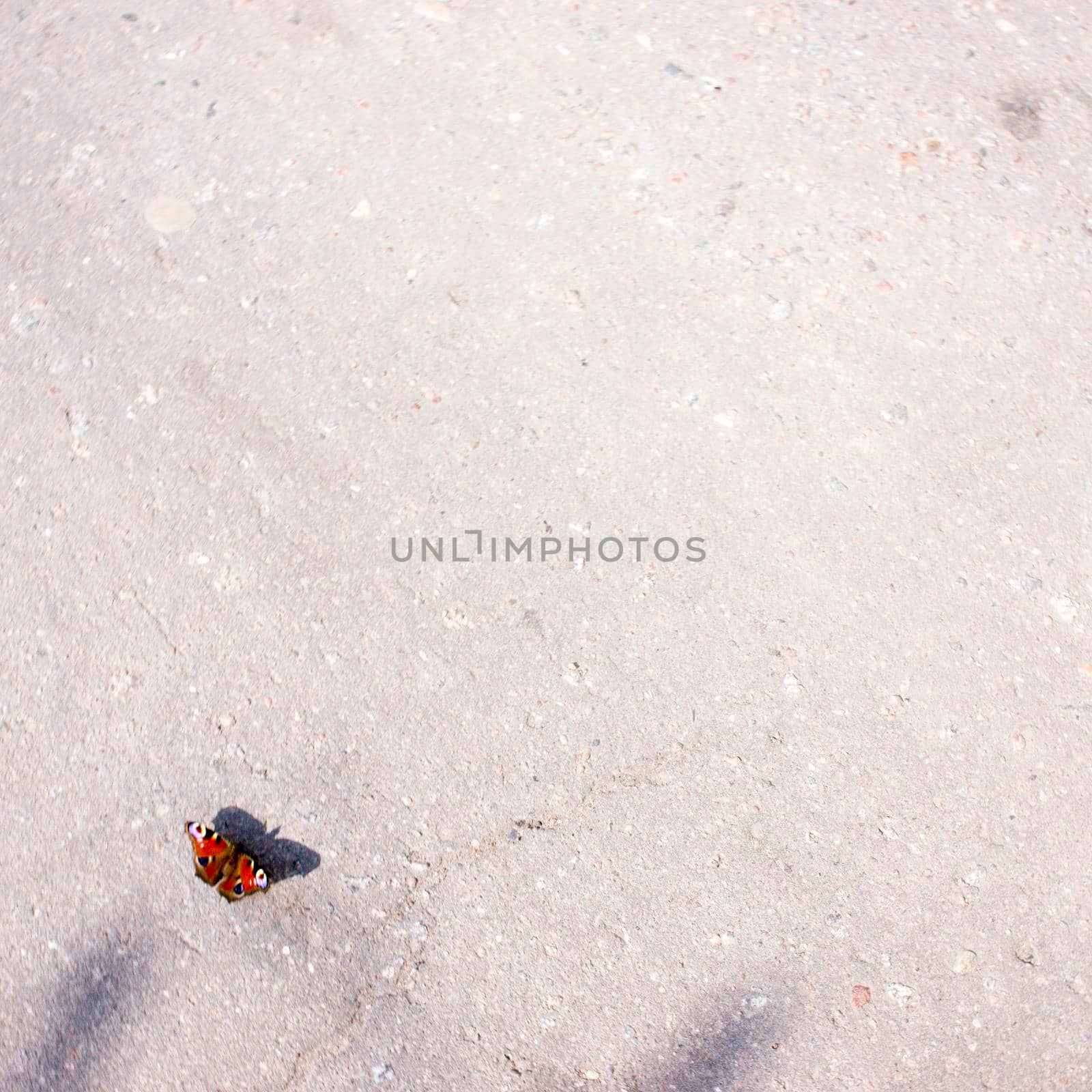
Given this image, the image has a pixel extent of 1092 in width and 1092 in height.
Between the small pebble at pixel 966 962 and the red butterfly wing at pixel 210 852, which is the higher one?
the red butterfly wing at pixel 210 852

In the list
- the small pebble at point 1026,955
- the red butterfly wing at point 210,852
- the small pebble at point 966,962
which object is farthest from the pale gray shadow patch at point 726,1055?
the red butterfly wing at point 210,852

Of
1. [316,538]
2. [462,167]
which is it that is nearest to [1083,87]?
[462,167]

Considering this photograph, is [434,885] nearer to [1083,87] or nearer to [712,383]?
[712,383]

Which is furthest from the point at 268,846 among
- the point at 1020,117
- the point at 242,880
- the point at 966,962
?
the point at 1020,117

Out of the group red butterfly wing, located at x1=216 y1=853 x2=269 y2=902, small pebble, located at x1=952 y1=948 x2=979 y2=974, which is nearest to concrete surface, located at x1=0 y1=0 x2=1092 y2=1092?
small pebble, located at x1=952 y1=948 x2=979 y2=974

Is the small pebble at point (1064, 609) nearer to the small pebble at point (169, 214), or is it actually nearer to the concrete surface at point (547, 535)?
the concrete surface at point (547, 535)

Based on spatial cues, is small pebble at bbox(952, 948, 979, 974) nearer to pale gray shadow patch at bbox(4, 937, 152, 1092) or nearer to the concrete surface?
the concrete surface

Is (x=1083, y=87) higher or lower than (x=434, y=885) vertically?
higher
